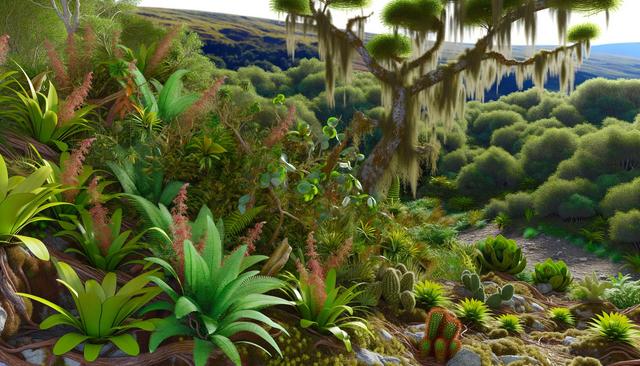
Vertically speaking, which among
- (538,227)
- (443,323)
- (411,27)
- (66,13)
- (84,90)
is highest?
(66,13)

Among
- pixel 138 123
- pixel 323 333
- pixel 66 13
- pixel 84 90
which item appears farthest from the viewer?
pixel 66 13

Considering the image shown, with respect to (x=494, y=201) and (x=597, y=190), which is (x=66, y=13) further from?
(x=597, y=190)

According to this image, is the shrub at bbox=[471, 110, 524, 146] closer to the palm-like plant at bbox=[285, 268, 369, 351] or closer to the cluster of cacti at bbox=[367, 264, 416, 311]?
the cluster of cacti at bbox=[367, 264, 416, 311]

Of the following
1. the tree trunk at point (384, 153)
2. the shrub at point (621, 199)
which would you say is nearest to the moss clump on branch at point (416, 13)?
the tree trunk at point (384, 153)

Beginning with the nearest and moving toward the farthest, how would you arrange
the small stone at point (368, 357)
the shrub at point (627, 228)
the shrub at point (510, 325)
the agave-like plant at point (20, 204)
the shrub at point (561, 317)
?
the agave-like plant at point (20, 204) → the small stone at point (368, 357) → the shrub at point (510, 325) → the shrub at point (561, 317) → the shrub at point (627, 228)

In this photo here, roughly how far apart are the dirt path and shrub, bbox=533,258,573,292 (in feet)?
11.6

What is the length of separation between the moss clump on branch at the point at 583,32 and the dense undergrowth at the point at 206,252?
22.4 ft

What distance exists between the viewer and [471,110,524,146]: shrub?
30.2 metres

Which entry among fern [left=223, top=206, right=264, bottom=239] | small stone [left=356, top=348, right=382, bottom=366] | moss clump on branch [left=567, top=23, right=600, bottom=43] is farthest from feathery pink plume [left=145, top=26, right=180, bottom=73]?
moss clump on branch [left=567, top=23, right=600, bottom=43]

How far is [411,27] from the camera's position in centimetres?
1305

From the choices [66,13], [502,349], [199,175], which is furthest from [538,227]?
[66,13]

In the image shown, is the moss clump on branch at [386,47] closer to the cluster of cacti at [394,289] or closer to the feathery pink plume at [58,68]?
the cluster of cacti at [394,289]

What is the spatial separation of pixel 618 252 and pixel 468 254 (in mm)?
6517

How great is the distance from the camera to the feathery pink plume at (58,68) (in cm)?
487
